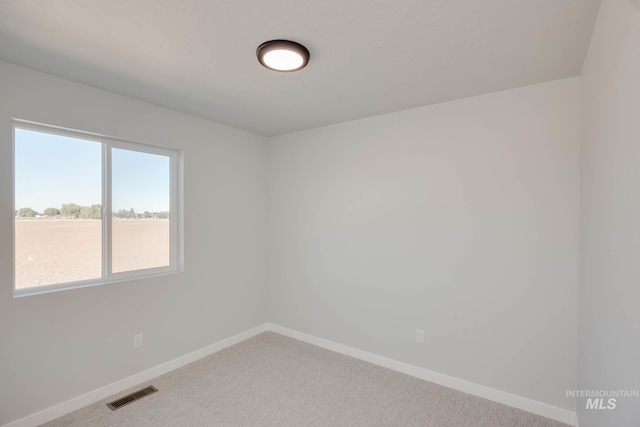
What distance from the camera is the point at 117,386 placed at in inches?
104

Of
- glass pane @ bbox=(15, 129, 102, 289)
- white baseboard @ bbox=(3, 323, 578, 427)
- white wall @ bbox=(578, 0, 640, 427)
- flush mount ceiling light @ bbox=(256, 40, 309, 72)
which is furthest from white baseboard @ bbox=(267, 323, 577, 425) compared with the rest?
flush mount ceiling light @ bbox=(256, 40, 309, 72)

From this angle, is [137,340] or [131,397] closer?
[131,397]

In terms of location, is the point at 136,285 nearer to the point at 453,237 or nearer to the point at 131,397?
the point at 131,397

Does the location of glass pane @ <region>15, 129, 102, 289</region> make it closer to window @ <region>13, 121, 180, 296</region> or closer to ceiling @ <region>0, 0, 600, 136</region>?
window @ <region>13, 121, 180, 296</region>

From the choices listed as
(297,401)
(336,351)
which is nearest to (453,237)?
(336,351)

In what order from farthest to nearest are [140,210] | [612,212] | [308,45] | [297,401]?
[140,210] → [297,401] → [308,45] → [612,212]

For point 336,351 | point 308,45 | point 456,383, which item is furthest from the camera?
point 336,351

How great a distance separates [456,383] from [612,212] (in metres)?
2.05

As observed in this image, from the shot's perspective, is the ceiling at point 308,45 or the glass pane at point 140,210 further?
the glass pane at point 140,210

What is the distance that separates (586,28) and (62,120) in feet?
11.7

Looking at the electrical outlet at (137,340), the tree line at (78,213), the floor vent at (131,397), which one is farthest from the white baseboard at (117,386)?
the tree line at (78,213)

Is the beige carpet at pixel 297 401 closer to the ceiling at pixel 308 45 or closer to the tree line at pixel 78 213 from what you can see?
the tree line at pixel 78 213

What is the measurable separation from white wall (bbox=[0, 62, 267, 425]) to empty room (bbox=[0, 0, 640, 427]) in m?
0.02

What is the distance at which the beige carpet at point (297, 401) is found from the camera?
2.29m
